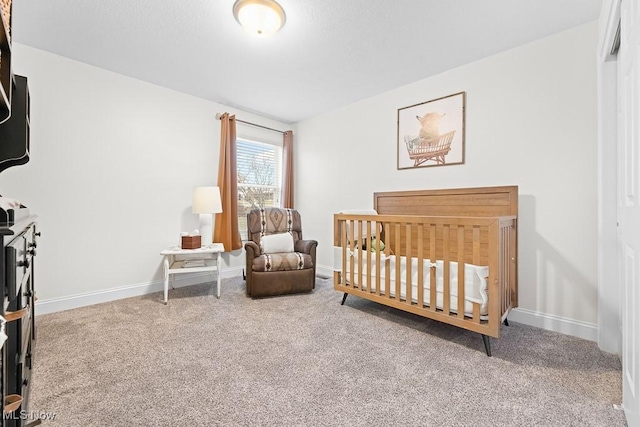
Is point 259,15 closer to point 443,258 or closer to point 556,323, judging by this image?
point 443,258

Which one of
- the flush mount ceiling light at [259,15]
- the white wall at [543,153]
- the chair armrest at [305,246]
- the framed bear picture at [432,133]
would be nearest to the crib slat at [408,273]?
the white wall at [543,153]

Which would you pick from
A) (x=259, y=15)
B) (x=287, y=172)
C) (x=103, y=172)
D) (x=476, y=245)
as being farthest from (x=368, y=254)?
(x=103, y=172)

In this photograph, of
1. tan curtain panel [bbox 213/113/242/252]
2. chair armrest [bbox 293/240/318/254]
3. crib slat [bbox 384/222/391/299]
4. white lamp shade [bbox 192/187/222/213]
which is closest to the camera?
crib slat [bbox 384/222/391/299]

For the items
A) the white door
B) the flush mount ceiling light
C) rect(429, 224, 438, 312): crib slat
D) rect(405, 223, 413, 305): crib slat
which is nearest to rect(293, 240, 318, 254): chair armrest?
rect(405, 223, 413, 305): crib slat

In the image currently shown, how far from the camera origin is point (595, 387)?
4.95ft

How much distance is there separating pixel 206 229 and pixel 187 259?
15.1 inches

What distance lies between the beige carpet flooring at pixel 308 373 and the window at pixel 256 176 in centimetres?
190

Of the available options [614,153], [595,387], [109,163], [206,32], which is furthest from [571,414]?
[109,163]

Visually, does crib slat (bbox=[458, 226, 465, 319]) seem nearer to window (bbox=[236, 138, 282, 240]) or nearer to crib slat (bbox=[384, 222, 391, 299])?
crib slat (bbox=[384, 222, 391, 299])

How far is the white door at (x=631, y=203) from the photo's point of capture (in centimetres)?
106

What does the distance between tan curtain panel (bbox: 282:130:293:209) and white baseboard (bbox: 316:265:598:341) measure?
2.98 meters

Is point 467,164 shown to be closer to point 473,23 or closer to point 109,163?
point 473,23

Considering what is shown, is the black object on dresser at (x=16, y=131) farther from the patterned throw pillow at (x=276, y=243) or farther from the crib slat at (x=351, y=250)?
the crib slat at (x=351, y=250)

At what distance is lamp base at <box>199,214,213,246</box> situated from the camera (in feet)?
10.6
